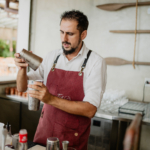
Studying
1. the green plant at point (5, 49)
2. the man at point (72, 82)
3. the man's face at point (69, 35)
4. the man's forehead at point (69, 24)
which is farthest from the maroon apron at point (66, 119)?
the green plant at point (5, 49)

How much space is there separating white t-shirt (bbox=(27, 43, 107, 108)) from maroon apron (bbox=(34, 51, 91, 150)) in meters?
0.05

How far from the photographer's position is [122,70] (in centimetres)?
270

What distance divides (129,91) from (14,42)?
7.00ft

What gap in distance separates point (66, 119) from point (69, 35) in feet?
2.04

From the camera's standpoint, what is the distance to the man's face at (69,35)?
1.41 metres

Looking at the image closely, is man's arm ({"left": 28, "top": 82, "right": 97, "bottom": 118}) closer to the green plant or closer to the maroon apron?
the maroon apron

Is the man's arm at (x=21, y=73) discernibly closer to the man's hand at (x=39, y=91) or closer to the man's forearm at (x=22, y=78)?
the man's forearm at (x=22, y=78)

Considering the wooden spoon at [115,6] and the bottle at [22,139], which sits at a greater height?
the wooden spoon at [115,6]

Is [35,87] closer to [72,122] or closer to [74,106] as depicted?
[74,106]

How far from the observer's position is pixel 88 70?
1.45 metres

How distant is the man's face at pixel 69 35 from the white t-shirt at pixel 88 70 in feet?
0.33

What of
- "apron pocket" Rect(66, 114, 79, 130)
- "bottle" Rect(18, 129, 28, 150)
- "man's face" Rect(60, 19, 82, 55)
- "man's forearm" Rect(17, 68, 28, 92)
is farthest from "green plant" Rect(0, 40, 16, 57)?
"bottle" Rect(18, 129, 28, 150)

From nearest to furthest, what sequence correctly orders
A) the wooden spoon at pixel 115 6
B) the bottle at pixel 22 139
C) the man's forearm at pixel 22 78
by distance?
the bottle at pixel 22 139
the man's forearm at pixel 22 78
the wooden spoon at pixel 115 6

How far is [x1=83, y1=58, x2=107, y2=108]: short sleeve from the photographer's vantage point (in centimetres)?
131
